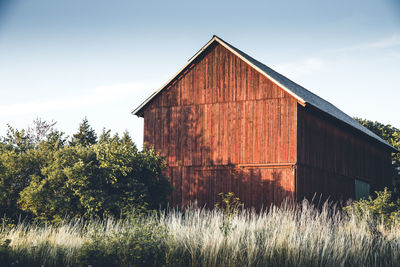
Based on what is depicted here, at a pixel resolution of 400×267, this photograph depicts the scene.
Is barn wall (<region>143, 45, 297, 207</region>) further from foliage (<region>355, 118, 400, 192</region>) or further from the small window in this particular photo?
foliage (<region>355, 118, 400, 192</region>)

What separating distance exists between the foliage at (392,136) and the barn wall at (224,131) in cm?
2144

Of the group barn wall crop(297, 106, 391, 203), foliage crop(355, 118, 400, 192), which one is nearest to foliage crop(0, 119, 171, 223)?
barn wall crop(297, 106, 391, 203)

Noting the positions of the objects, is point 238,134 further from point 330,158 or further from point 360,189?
point 360,189

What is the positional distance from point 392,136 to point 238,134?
2545cm

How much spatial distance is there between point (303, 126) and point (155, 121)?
282 inches

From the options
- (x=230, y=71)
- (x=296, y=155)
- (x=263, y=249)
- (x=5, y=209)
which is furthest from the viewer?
(x=230, y=71)

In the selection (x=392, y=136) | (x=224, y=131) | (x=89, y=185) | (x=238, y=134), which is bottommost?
(x=89, y=185)

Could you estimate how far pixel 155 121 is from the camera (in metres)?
22.7

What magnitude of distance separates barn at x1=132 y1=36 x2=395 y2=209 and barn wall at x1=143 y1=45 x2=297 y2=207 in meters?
0.04

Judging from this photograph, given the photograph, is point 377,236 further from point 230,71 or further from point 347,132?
point 347,132

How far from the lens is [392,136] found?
41031mm

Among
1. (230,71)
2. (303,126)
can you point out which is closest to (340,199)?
(303,126)

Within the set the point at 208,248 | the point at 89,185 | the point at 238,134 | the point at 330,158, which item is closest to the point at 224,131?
the point at 238,134

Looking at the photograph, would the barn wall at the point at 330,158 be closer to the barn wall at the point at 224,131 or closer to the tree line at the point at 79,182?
the barn wall at the point at 224,131
